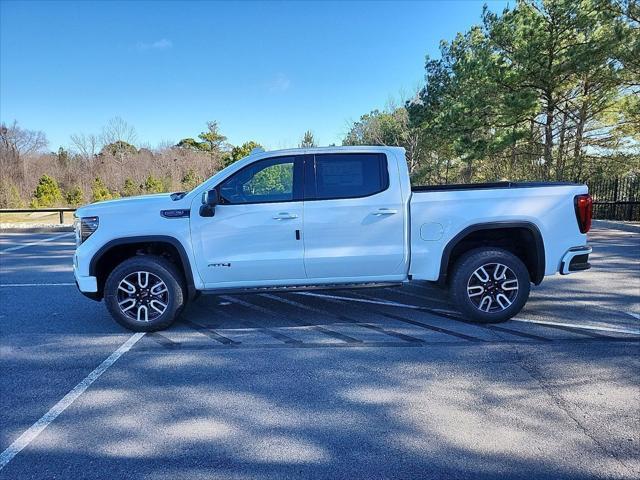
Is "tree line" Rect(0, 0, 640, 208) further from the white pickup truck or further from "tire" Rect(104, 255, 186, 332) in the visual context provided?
"tire" Rect(104, 255, 186, 332)

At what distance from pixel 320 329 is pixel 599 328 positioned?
315 centimetres

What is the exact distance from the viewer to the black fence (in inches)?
653

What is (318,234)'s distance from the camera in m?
4.61

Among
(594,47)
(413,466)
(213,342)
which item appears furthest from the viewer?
(594,47)

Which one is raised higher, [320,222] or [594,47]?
[594,47]

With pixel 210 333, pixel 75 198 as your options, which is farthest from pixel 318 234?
pixel 75 198

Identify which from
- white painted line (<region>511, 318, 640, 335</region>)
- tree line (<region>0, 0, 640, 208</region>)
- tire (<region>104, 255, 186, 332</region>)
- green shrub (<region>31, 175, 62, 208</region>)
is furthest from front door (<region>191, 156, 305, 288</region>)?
green shrub (<region>31, 175, 62, 208</region>)

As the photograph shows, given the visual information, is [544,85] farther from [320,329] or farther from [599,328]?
[320,329]

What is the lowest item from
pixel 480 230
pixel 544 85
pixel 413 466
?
pixel 413 466

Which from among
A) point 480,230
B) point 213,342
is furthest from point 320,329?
point 480,230

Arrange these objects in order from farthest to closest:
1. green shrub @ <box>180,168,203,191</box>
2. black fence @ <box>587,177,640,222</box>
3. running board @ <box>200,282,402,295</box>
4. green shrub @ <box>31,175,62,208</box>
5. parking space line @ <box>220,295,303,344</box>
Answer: green shrub @ <box>180,168,203,191</box>, green shrub @ <box>31,175,62,208</box>, black fence @ <box>587,177,640,222</box>, running board @ <box>200,282,402,295</box>, parking space line @ <box>220,295,303,344</box>

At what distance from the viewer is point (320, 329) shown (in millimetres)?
4770

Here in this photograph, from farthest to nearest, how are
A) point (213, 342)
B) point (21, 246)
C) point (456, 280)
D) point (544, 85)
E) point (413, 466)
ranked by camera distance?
point (544, 85) → point (21, 246) → point (456, 280) → point (213, 342) → point (413, 466)

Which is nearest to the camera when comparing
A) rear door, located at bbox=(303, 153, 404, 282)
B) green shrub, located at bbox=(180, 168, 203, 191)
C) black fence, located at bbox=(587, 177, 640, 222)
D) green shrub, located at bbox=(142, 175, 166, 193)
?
rear door, located at bbox=(303, 153, 404, 282)
